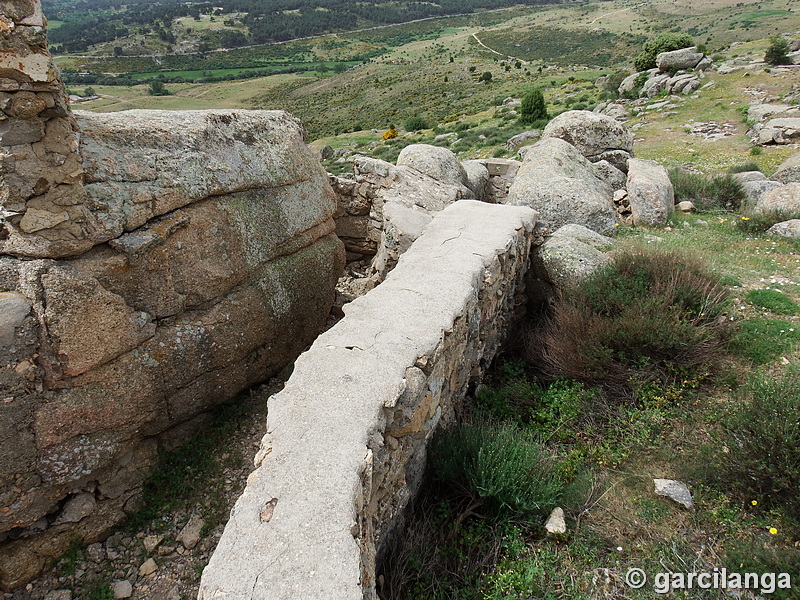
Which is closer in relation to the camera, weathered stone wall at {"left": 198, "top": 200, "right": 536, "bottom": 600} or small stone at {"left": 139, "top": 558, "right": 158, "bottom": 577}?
weathered stone wall at {"left": 198, "top": 200, "right": 536, "bottom": 600}

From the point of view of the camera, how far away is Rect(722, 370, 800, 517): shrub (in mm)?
3611

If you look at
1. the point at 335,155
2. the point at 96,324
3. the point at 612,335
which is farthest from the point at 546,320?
the point at 335,155

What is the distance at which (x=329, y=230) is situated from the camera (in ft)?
22.3

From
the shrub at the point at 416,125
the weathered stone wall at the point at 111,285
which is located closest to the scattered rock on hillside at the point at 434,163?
the weathered stone wall at the point at 111,285

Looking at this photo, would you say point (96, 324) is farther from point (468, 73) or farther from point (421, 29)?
point (421, 29)

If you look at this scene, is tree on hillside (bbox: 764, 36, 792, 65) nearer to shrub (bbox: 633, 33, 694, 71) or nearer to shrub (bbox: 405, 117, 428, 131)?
shrub (bbox: 633, 33, 694, 71)

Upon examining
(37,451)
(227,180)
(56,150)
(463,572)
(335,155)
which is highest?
(56,150)

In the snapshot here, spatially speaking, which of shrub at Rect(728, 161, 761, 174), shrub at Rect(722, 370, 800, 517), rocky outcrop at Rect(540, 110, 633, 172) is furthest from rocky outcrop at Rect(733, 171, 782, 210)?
shrub at Rect(722, 370, 800, 517)

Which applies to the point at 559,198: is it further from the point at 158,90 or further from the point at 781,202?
the point at 158,90

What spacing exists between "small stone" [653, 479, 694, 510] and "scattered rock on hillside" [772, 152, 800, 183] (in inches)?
363

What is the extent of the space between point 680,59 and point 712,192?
15.6 metres

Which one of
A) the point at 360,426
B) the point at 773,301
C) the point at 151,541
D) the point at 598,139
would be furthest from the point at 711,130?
the point at 151,541

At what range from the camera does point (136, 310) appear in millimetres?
4547

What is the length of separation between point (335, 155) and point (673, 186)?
19205 millimetres
